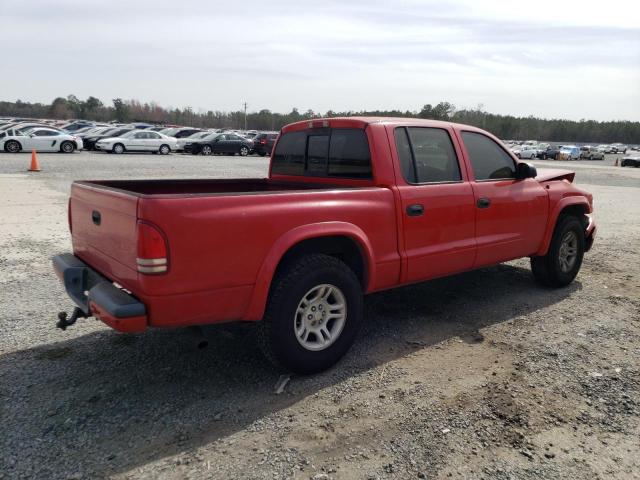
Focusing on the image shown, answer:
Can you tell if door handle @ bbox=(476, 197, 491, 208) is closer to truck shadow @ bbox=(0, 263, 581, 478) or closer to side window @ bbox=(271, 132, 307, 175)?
truck shadow @ bbox=(0, 263, 581, 478)

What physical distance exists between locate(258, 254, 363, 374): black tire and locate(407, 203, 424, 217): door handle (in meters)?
0.75

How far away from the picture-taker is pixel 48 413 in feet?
10.7

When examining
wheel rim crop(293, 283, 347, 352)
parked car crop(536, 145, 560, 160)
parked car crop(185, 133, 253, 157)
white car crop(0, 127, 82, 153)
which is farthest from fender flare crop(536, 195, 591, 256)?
parked car crop(536, 145, 560, 160)

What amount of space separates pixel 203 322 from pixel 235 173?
17.5m

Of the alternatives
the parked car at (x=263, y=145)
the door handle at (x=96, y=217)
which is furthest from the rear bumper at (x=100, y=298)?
the parked car at (x=263, y=145)

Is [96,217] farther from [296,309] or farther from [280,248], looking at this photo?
[296,309]

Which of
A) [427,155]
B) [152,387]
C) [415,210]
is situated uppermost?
[427,155]

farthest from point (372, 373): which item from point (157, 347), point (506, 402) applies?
point (157, 347)

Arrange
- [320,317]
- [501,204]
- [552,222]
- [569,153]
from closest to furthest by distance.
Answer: [320,317], [501,204], [552,222], [569,153]

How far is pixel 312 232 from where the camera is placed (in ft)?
11.8

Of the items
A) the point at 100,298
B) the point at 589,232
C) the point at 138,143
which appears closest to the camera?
the point at 100,298

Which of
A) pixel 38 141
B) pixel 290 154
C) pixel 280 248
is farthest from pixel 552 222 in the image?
pixel 38 141

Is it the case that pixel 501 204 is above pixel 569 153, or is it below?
below

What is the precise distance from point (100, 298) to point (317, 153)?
2.41 metres
